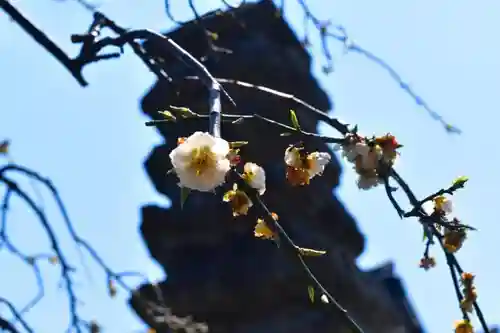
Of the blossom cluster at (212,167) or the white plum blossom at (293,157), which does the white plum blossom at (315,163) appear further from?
the blossom cluster at (212,167)

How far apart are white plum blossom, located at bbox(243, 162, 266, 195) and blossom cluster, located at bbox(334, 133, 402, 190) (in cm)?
14

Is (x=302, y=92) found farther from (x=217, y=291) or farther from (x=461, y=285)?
(x=461, y=285)

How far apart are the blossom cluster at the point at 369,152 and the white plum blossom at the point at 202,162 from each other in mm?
223

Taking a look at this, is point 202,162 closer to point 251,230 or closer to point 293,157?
point 293,157

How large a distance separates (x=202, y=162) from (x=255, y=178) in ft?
0.32

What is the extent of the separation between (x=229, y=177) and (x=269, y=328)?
2.43 m

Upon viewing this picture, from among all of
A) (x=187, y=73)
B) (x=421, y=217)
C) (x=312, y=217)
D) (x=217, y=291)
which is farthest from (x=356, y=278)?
(x=421, y=217)

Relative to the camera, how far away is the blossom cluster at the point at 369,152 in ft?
3.20

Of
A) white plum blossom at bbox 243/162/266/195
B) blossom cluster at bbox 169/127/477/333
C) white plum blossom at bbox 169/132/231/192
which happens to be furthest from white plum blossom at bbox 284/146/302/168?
white plum blossom at bbox 169/132/231/192

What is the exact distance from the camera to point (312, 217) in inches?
138

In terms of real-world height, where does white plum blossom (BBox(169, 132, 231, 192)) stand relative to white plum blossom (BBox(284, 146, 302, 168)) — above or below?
below

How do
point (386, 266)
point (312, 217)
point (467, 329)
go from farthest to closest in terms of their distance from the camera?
point (386, 266)
point (312, 217)
point (467, 329)

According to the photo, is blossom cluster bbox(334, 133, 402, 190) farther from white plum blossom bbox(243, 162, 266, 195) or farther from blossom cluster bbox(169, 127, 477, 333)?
white plum blossom bbox(243, 162, 266, 195)

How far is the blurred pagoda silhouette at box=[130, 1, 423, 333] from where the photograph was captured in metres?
3.17
